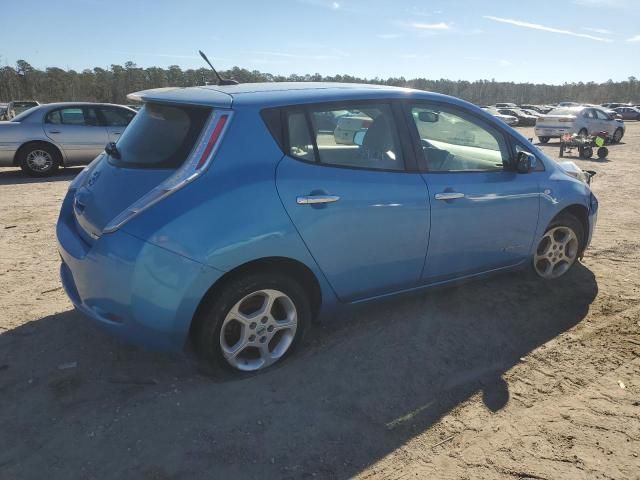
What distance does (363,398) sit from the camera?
2.85 meters

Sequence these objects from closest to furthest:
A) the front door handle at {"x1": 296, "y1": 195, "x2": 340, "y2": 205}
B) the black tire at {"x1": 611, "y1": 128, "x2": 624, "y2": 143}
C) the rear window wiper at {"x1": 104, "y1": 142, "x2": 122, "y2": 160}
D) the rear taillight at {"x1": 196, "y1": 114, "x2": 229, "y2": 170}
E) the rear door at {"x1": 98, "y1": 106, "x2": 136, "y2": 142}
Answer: the rear taillight at {"x1": 196, "y1": 114, "x2": 229, "y2": 170}, the front door handle at {"x1": 296, "y1": 195, "x2": 340, "y2": 205}, the rear window wiper at {"x1": 104, "y1": 142, "x2": 122, "y2": 160}, the rear door at {"x1": 98, "y1": 106, "x2": 136, "y2": 142}, the black tire at {"x1": 611, "y1": 128, "x2": 624, "y2": 143}

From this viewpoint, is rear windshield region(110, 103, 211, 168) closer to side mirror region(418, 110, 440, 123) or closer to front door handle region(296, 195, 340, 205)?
front door handle region(296, 195, 340, 205)

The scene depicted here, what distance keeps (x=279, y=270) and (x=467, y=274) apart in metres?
1.67

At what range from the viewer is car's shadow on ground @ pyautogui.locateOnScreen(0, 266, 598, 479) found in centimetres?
238

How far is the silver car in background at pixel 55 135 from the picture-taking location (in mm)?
9547

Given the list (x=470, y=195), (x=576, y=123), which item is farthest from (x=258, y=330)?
(x=576, y=123)

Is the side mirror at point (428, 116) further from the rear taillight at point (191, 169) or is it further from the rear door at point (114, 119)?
the rear door at point (114, 119)

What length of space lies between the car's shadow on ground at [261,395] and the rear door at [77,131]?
7.39 metres

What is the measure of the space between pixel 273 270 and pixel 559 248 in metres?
2.91

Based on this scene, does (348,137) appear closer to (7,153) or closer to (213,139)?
(213,139)

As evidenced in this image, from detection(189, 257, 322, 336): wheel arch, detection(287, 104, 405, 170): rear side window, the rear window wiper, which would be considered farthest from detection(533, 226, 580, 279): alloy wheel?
the rear window wiper

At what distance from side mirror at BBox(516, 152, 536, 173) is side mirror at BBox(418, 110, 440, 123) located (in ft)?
2.53

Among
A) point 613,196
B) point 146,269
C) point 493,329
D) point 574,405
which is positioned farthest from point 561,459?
point 613,196

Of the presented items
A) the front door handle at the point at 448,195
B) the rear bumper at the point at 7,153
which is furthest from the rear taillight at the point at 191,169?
the rear bumper at the point at 7,153
